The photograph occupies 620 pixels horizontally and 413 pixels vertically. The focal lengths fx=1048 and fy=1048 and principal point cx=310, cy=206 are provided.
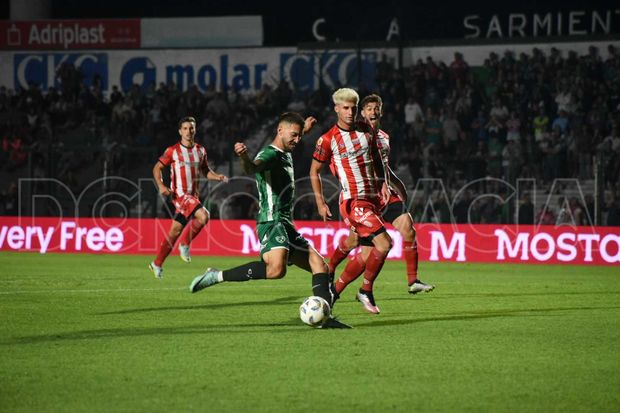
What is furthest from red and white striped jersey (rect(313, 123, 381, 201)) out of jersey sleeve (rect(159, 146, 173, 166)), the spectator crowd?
the spectator crowd

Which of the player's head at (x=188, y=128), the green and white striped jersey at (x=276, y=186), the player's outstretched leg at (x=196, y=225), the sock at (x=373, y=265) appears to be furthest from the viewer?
the player's outstretched leg at (x=196, y=225)

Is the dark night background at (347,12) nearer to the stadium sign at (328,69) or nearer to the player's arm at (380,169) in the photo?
the stadium sign at (328,69)

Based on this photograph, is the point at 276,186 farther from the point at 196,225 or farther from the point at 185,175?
the point at 196,225

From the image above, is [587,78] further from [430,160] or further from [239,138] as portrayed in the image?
[239,138]

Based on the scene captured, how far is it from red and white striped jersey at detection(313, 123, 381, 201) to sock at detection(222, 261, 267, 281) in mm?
1376

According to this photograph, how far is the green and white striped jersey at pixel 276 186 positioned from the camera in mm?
10008

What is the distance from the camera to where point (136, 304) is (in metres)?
12.3

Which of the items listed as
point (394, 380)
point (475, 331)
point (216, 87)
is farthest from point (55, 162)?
point (394, 380)

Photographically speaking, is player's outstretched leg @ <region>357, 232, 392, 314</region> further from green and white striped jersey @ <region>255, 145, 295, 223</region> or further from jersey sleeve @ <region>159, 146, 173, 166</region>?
jersey sleeve @ <region>159, 146, 173, 166</region>

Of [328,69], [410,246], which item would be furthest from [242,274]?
[328,69]

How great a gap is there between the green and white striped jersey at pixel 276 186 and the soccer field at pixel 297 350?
3.60 feet

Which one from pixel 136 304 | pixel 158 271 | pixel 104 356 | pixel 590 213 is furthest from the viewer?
pixel 590 213

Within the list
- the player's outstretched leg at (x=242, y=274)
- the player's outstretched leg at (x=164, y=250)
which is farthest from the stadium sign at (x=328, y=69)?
the player's outstretched leg at (x=242, y=274)

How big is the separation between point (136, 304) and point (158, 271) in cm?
409
